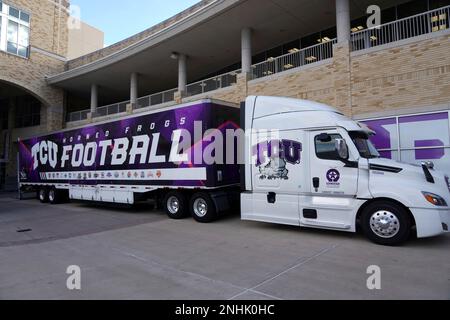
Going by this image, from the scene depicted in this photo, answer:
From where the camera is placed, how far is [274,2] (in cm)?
1507

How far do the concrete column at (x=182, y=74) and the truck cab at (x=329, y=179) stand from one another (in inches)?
498

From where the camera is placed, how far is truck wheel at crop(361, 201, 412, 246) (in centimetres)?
654

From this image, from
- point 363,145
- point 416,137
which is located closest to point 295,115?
point 363,145

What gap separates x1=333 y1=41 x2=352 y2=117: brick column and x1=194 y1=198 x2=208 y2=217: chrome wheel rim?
280 inches

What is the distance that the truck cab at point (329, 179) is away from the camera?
21.5ft

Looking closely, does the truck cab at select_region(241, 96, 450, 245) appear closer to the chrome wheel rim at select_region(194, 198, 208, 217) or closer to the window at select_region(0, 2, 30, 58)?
the chrome wheel rim at select_region(194, 198, 208, 217)

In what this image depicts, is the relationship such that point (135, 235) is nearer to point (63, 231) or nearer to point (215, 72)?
point (63, 231)

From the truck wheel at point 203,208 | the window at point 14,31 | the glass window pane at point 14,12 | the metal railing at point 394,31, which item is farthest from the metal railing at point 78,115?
the metal railing at point 394,31

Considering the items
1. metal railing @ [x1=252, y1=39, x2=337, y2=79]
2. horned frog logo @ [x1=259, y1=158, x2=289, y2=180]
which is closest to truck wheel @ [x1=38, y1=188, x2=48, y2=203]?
metal railing @ [x1=252, y1=39, x2=337, y2=79]

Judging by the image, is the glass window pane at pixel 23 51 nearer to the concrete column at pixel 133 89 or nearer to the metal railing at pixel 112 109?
the metal railing at pixel 112 109

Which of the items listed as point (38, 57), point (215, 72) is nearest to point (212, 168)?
point (215, 72)

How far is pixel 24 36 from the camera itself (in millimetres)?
26953

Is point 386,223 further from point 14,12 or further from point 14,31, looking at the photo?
point 14,12
